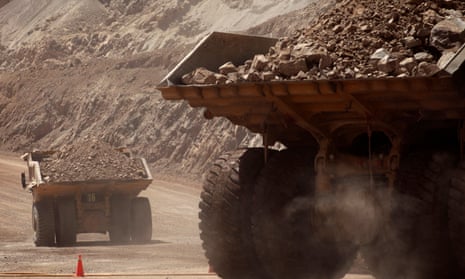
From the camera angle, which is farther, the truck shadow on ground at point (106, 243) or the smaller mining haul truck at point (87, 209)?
the truck shadow on ground at point (106, 243)

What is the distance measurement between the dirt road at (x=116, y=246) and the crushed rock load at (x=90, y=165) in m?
1.46

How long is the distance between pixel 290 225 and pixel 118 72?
143 ft

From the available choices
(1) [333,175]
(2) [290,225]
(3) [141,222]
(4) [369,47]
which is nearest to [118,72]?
(3) [141,222]

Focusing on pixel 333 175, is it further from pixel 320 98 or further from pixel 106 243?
pixel 106 243

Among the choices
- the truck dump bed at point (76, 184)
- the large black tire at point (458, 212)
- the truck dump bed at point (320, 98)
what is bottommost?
the truck dump bed at point (76, 184)

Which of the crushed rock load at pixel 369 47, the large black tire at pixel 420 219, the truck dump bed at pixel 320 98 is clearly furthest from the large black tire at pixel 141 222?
the large black tire at pixel 420 219

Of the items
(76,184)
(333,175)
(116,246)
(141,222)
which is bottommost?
(141,222)

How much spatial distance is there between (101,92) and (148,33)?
7.80 m

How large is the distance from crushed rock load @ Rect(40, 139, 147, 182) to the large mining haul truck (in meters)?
12.7

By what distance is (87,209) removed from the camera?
25.1 meters

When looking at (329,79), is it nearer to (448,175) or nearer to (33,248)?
(448,175)

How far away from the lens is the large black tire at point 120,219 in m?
25.3

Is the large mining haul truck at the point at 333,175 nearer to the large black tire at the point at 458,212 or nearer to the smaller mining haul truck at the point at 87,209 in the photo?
the large black tire at the point at 458,212

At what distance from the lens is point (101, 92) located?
53531 millimetres
